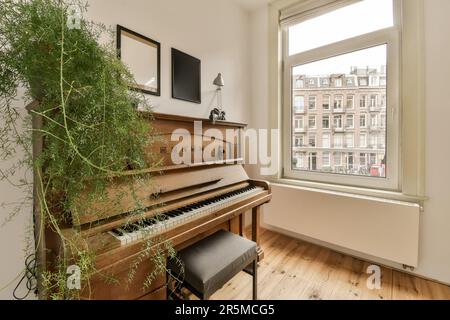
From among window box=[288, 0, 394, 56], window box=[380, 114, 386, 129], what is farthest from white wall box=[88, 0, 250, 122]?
window box=[380, 114, 386, 129]

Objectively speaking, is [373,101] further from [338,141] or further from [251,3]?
[251,3]

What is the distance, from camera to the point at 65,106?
2.45 feet

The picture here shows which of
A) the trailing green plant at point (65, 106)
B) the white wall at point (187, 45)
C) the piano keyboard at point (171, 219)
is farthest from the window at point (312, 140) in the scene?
the trailing green plant at point (65, 106)

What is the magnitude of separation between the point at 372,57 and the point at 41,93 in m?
2.75

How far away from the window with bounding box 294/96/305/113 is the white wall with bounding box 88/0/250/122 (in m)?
0.65

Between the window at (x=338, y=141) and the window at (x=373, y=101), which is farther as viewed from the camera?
the window at (x=338, y=141)

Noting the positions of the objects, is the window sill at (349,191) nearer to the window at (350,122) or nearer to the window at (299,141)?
the window at (299,141)

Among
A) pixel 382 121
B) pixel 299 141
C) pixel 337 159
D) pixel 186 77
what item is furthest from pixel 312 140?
pixel 186 77

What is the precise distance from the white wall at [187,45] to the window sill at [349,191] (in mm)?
1086

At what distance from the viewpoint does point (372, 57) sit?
2.10 metres

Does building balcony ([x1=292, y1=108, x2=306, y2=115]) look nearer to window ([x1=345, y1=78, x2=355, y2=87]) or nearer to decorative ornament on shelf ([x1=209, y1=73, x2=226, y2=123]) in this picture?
window ([x1=345, y1=78, x2=355, y2=87])

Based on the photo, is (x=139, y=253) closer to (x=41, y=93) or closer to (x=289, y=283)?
(x=41, y=93)

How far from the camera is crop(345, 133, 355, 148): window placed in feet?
7.43

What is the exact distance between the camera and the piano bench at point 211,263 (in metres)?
1.07
